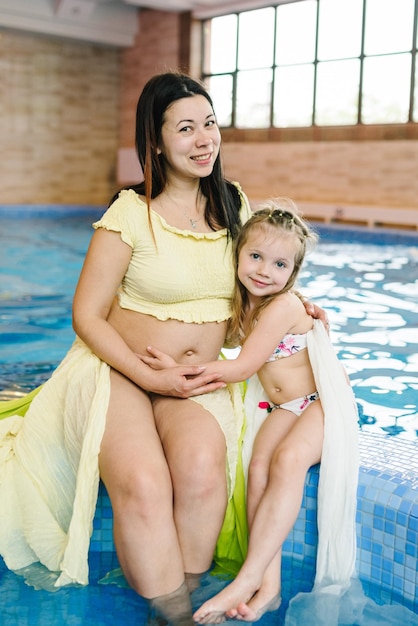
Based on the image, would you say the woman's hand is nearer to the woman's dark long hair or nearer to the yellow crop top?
the yellow crop top

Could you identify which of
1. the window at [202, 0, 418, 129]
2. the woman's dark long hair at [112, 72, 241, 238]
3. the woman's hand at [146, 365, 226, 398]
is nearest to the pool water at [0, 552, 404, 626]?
the woman's hand at [146, 365, 226, 398]

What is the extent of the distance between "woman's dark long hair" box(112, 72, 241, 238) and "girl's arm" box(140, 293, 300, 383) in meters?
0.32

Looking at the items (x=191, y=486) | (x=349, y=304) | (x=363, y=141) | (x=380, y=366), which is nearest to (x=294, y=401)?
(x=191, y=486)

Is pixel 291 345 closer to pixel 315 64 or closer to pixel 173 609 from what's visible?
pixel 173 609

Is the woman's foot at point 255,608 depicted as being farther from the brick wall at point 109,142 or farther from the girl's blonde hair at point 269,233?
the brick wall at point 109,142

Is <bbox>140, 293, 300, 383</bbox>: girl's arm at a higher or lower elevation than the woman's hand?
higher

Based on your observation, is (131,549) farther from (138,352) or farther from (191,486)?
(138,352)

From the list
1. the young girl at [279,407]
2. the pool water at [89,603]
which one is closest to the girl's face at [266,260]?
the young girl at [279,407]

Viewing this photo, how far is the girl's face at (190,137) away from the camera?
2.39m

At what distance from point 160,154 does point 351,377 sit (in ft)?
6.96

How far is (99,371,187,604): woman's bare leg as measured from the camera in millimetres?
1973

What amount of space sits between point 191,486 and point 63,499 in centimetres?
53

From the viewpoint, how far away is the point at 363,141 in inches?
547

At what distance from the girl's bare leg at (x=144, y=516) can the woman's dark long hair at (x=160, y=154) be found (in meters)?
0.82
